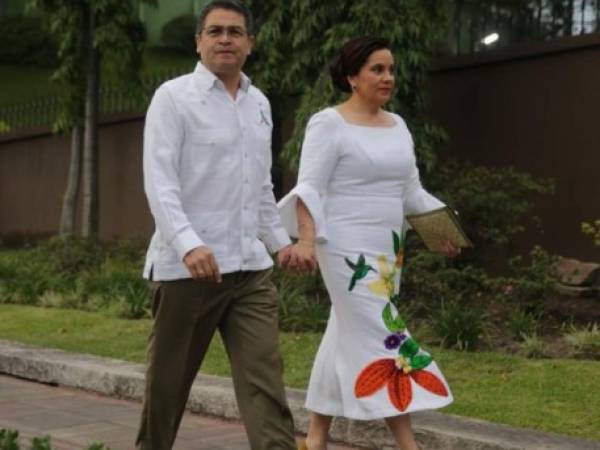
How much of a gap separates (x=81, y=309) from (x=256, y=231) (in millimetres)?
7034

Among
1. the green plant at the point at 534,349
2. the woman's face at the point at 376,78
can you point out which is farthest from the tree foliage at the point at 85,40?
the woman's face at the point at 376,78

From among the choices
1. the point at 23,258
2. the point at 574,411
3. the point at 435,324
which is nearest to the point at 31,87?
the point at 23,258

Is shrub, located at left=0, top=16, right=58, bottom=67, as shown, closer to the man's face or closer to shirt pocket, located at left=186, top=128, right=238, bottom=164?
the man's face

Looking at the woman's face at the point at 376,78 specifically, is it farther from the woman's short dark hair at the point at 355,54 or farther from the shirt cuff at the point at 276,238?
the shirt cuff at the point at 276,238

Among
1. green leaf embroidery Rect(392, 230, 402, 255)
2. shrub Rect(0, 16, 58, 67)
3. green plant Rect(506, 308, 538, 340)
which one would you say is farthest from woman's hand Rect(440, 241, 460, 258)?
shrub Rect(0, 16, 58, 67)

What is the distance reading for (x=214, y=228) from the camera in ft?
14.1

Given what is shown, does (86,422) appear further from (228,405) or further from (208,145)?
(208,145)

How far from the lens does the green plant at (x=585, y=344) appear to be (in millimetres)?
7685

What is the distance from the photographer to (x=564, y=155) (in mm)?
10906

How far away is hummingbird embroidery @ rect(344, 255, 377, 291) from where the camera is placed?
16.2ft

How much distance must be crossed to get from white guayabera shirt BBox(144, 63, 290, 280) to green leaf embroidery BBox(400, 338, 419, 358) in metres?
0.92

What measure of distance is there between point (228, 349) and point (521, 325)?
4.18 meters

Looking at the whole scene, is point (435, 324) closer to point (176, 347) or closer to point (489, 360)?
point (489, 360)

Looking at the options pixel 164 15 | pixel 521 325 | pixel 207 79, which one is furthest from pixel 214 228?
pixel 164 15
